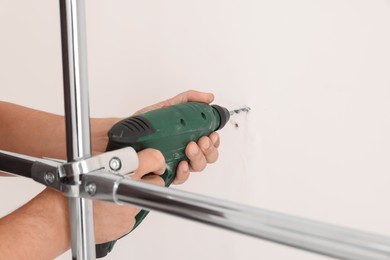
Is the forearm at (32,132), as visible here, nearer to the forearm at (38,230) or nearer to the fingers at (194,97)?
the fingers at (194,97)

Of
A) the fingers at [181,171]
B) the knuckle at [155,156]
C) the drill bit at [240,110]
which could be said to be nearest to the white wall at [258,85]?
the drill bit at [240,110]

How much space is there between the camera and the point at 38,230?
1.77 ft

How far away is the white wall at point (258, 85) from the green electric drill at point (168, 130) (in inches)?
3.7

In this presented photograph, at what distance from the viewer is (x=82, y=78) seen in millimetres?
515

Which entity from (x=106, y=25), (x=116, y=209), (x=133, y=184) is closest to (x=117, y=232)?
(x=116, y=209)

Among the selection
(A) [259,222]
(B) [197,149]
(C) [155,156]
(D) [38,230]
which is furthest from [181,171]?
(A) [259,222]

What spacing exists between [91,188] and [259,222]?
0.58ft

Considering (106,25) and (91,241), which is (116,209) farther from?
(106,25)

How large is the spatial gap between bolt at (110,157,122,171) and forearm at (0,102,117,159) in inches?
11.0

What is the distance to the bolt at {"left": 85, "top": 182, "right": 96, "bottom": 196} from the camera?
49 cm

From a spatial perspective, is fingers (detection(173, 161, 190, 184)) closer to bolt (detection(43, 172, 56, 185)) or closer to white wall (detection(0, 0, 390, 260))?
white wall (detection(0, 0, 390, 260))

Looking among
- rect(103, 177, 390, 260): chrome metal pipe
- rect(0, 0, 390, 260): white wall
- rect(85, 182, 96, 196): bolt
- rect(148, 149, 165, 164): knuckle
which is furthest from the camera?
rect(0, 0, 390, 260): white wall

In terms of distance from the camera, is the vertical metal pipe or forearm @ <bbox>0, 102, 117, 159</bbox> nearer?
Answer: the vertical metal pipe

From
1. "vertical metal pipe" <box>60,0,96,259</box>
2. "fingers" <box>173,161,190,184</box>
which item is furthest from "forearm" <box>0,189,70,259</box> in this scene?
"fingers" <box>173,161,190,184</box>
